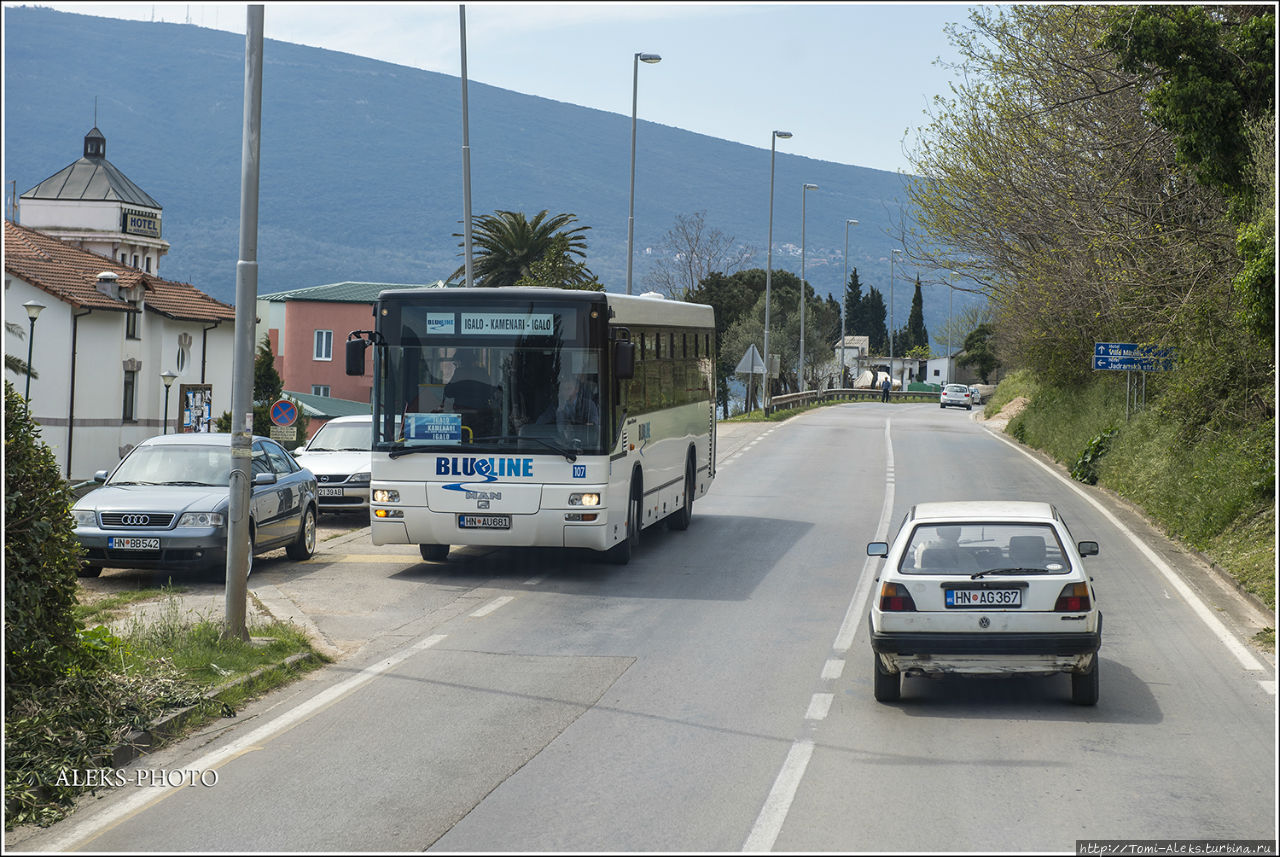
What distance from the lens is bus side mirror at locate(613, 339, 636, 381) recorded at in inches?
611

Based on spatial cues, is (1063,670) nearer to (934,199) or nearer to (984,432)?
(934,199)

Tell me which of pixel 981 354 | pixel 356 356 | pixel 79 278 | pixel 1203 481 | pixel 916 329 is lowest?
pixel 1203 481

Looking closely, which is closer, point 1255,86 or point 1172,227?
point 1255,86

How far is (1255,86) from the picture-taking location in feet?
58.1

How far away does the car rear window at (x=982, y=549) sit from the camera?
9.95m

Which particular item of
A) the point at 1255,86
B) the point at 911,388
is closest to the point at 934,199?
the point at 1255,86

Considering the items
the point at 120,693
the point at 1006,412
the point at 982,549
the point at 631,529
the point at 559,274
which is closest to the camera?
the point at 120,693

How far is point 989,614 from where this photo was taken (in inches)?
379

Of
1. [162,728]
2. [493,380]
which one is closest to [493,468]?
[493,380]

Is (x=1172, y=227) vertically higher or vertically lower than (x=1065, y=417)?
higher

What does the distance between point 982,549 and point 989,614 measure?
0.70 metres

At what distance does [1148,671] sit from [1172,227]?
48.6ft

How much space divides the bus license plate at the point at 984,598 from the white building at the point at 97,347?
41064 millimetres

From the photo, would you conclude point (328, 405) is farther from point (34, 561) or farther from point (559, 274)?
point (34, 561)
